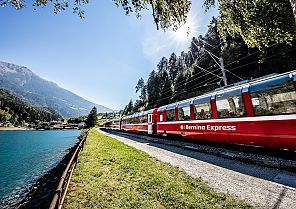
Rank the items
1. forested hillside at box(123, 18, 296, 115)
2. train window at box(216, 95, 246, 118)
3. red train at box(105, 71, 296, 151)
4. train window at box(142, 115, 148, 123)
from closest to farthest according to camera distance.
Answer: red train at box(105, 71, 296, 151) → train window at box(216, 95, 246, 118) → train window at box(142, 115, 148, 123) → forested hillside at box(123, 18, 296, 115)

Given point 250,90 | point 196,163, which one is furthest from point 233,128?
point 196,163

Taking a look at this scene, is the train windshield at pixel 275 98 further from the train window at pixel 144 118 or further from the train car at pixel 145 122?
the train window at pixel 144 118

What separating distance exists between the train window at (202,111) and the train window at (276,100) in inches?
128

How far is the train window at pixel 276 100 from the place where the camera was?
7.37 m

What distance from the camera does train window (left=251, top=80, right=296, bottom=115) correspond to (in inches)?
290

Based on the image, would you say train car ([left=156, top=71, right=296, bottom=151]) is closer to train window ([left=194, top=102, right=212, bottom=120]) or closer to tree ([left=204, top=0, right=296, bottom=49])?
train window ([left=194, top=102, right=212, bottom=120])

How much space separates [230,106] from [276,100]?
252 cm

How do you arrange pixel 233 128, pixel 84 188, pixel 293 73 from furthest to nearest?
1. pixel 233 128
2. pixel 293 73
3. pixel 84 188

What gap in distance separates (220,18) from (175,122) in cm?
969

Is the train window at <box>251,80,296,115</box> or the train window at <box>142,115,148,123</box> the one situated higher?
the train window at <box>142,115,148,123</box>

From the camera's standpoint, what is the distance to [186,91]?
52000 millimetres

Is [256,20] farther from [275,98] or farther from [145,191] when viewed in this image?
[145,191]

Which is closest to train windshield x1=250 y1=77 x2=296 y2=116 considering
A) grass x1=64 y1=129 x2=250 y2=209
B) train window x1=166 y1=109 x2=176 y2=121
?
grass x1=64 y1=129 x2=250 y2=209

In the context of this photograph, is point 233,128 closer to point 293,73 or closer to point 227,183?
point 293,73
